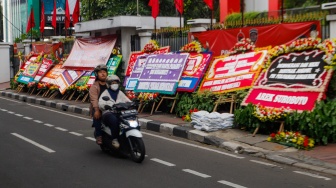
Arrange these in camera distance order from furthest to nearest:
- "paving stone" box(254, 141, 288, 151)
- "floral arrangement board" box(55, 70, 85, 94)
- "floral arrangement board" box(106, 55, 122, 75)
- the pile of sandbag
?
1. "floral arrangement board" box(55, 70, 85, 94)
2. "floral arrangement board" box(106, 55, 122, 75)
3. the pile of sandbag
4. "paving stone" box(254, 141, 288, 151)

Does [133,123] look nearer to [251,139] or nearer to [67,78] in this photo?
[251,139]

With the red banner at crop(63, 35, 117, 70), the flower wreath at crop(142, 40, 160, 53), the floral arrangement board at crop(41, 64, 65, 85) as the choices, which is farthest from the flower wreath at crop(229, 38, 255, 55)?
the floral arrangement board at crop(41, 64, 65, 85)

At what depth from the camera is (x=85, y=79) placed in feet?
61.6

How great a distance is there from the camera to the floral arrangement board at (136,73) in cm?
1472

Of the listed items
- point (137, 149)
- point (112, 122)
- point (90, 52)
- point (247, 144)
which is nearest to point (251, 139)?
point (247, 144)

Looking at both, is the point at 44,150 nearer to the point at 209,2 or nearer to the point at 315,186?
the point at 315,186

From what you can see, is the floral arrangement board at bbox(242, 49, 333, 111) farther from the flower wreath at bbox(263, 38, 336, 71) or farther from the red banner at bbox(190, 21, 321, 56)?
the red banner at bbox(190, 21, 321, 56)

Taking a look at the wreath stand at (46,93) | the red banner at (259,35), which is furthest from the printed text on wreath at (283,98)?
the wreath stand at (46,93)

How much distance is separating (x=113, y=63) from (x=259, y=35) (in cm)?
685

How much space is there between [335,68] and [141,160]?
4.13m

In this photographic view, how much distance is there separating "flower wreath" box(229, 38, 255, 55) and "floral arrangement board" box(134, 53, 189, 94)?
1590 millimetres

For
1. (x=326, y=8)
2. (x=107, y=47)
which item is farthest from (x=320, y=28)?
(x=107, y=47)

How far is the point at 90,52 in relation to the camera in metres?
19.4

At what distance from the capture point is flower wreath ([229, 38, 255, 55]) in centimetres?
1204
